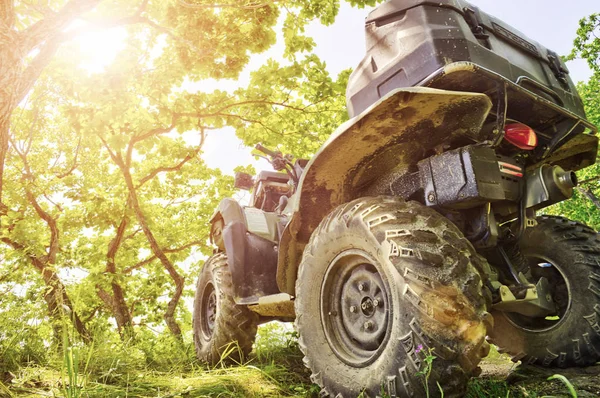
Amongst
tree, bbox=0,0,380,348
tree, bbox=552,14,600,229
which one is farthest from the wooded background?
tree, bbox=552,14,600,229

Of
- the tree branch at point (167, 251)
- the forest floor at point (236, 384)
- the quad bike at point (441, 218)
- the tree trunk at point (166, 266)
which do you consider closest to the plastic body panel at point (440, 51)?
the quad bike at point (441, 218)

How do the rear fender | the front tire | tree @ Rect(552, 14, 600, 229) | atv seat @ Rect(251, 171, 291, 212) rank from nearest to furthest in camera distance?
the front tire → the rear fender → atv seat @ Rect(251, 171, 291, 212) → tree @ Rect(552, 14, 600, 229)

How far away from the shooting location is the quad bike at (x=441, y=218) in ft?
5.66

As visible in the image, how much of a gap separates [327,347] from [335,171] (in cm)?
102

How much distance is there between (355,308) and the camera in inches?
85.2

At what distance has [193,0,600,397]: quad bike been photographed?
A: 173 cm

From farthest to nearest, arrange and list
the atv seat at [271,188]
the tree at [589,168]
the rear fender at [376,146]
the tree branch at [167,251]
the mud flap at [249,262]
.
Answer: the tree at [589,168], the tree branch at [167,251], the atv seat at [271,188], the mud flap at [249,262], the rear fender at [376,146]

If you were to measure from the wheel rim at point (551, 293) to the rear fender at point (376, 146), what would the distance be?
1220 millimetres

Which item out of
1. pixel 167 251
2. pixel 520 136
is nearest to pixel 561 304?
pixel 520 136

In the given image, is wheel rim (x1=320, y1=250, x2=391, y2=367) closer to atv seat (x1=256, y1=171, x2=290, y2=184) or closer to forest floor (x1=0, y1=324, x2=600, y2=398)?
forest floor (x1=0, y1=324, x2=600, y2=398)

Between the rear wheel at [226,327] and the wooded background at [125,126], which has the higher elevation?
the wooded background at [125,126]

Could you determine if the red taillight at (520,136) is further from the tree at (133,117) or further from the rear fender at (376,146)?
the tree at (133,117)

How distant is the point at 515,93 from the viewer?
215 cm

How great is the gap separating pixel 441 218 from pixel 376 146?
58 cm
